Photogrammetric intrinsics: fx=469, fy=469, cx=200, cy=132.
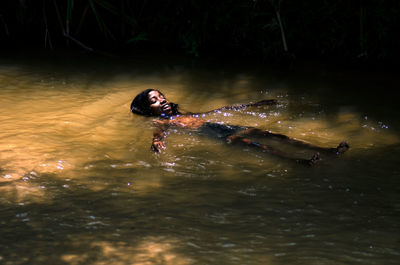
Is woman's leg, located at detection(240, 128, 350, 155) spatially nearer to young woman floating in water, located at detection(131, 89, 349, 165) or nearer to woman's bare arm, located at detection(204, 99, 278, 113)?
young woman floating in water, located at detection(131, 89, 349, 165)

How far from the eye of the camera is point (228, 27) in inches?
253

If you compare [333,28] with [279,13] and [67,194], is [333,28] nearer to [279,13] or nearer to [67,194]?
[279,13]

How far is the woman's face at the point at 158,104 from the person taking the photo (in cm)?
442

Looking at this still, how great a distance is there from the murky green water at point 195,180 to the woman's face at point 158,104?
0.22m

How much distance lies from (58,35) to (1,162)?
455cm

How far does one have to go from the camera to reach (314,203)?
2.72m

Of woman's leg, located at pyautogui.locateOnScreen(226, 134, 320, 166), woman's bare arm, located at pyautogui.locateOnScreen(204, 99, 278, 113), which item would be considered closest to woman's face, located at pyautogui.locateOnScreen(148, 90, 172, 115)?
woman's bare arm, located at pyautogui.locateOnScreen(204, 99, 278, 113)

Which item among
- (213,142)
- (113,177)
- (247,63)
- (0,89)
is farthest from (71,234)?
(247,63)

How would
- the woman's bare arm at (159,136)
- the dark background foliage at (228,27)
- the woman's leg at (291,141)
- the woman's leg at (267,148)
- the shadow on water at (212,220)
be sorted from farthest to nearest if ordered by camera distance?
the dark background foliage at (228,27) → the woman's bare arm at (159,136) → the woman's leg at (291,141) → the woman's leg at (267,148) → the shadow on water at (212,220)

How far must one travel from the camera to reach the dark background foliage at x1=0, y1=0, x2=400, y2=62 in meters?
5.79

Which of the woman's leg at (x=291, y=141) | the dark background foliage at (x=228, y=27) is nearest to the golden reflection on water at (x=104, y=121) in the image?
the woman's leg at (x=291, y=141)

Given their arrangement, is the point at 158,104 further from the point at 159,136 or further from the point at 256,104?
the point at 256,104

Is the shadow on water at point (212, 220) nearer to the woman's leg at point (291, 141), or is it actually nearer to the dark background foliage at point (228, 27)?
the woman's leg at point (291, 141)

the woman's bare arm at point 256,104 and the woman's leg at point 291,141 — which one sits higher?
the woman's bare arm at point 256,104
